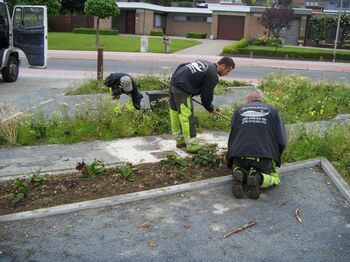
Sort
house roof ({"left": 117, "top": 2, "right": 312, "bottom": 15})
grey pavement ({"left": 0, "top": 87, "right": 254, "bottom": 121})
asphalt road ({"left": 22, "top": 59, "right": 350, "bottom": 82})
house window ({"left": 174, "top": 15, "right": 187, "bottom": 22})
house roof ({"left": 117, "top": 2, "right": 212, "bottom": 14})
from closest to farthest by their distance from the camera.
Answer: grey pavement ({"left": 0, "top": 87, "right": 254, "bottom": 121}) < asphalt road ({"left": 22, "top": 59, "right": 350, "bottom": 82}) < house roof ({"left": 117, "top": 2, "right": 312, "bottom": 15}) < house roof ({"left": 117, "top": 2, "right": 212, "bottom": 14}) < house window ({"left": 174, "top": 15, "right": 187, "bottom": 22})

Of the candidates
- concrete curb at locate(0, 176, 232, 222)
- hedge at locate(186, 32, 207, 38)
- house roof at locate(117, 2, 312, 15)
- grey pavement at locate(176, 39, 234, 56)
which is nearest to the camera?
concrete curb at locate(0, 176, 232, 222)

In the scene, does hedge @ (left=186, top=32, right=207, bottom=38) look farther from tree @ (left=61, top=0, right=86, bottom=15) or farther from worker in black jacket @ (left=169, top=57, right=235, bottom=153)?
worker in black jacket @ (left=169, top=57, right=235, bottom=153)

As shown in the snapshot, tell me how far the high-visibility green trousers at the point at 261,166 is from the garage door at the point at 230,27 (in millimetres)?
44700

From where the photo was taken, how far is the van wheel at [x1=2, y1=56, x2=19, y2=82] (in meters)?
13.9

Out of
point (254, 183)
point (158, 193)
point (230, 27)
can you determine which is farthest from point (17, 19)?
point (230, 27)

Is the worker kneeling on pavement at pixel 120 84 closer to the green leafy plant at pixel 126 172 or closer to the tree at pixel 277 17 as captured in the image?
the green leafy plant at pixel 126 172

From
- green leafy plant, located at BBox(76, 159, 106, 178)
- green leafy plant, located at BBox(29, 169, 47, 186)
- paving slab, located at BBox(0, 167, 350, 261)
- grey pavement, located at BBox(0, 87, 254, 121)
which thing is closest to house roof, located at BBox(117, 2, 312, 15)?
grey pavement, located at BBox(0, 87, 254, 121)

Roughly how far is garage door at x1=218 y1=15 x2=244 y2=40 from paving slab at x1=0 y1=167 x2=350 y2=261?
1767 inches

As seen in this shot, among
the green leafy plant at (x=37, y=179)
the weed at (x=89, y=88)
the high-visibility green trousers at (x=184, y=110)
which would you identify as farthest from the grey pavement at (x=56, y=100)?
the green leafy plant at (x=37, y=179)

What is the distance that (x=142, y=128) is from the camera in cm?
789

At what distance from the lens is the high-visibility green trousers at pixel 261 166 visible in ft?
17.4

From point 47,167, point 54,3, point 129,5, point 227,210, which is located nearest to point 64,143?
point 47,167

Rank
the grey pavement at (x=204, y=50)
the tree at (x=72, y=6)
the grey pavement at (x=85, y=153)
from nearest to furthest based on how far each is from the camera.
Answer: the grey pavement at (x=85, y=153) → the grey pavement at (x=204, y=50) → the tree at (x=72, y=6)

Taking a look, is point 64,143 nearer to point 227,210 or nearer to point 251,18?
point 227,210
